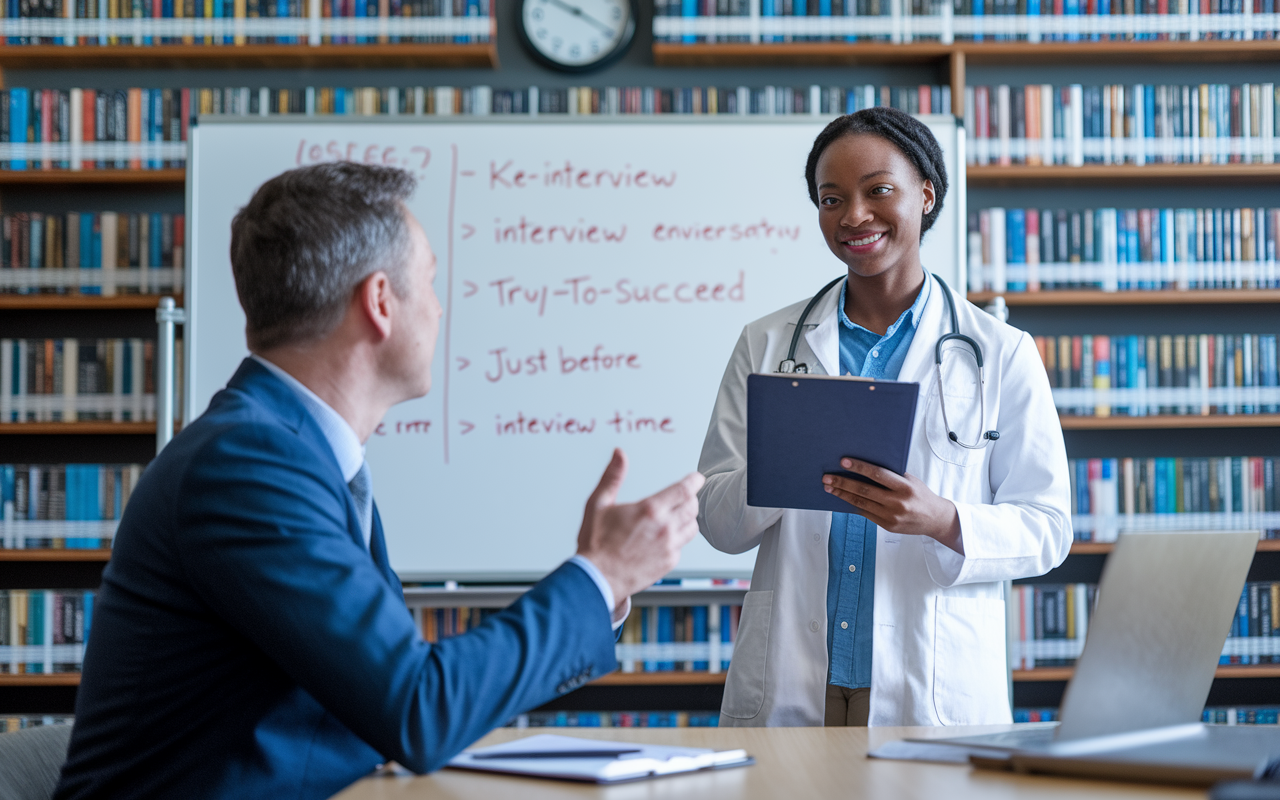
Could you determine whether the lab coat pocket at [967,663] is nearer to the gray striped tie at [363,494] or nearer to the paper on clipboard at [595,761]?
the paper on clipboard at [595,761]

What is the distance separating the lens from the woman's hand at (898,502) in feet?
4.48

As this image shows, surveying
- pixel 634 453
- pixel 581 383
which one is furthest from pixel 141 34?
pixel 634 453

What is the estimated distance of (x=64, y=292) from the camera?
3072 millimetres

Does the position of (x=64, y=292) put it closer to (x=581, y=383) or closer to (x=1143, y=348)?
(x=581, y=383)

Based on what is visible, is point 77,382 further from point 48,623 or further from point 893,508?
point 893,508

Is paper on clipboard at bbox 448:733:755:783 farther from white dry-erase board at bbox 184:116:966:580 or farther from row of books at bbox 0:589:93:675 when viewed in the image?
row of books at bbox 0:589:93:675

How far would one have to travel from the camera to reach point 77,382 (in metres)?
3.05

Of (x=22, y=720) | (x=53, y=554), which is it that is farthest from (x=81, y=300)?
(x=22, y=720)

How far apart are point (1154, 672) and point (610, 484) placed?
56 cm

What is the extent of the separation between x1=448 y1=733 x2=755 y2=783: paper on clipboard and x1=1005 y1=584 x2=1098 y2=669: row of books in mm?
2258

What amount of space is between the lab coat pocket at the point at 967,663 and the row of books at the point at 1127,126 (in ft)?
6.43

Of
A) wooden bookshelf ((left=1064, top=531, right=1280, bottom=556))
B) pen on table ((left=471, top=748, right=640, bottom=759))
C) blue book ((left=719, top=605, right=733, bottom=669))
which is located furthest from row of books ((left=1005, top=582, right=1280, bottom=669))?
pen on table ((left=471, top=748, right=640, bottom=759))

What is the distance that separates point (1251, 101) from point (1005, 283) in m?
0.98

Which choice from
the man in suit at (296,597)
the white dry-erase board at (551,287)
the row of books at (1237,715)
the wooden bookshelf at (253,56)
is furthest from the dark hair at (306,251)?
the row of books at (1237,715)
